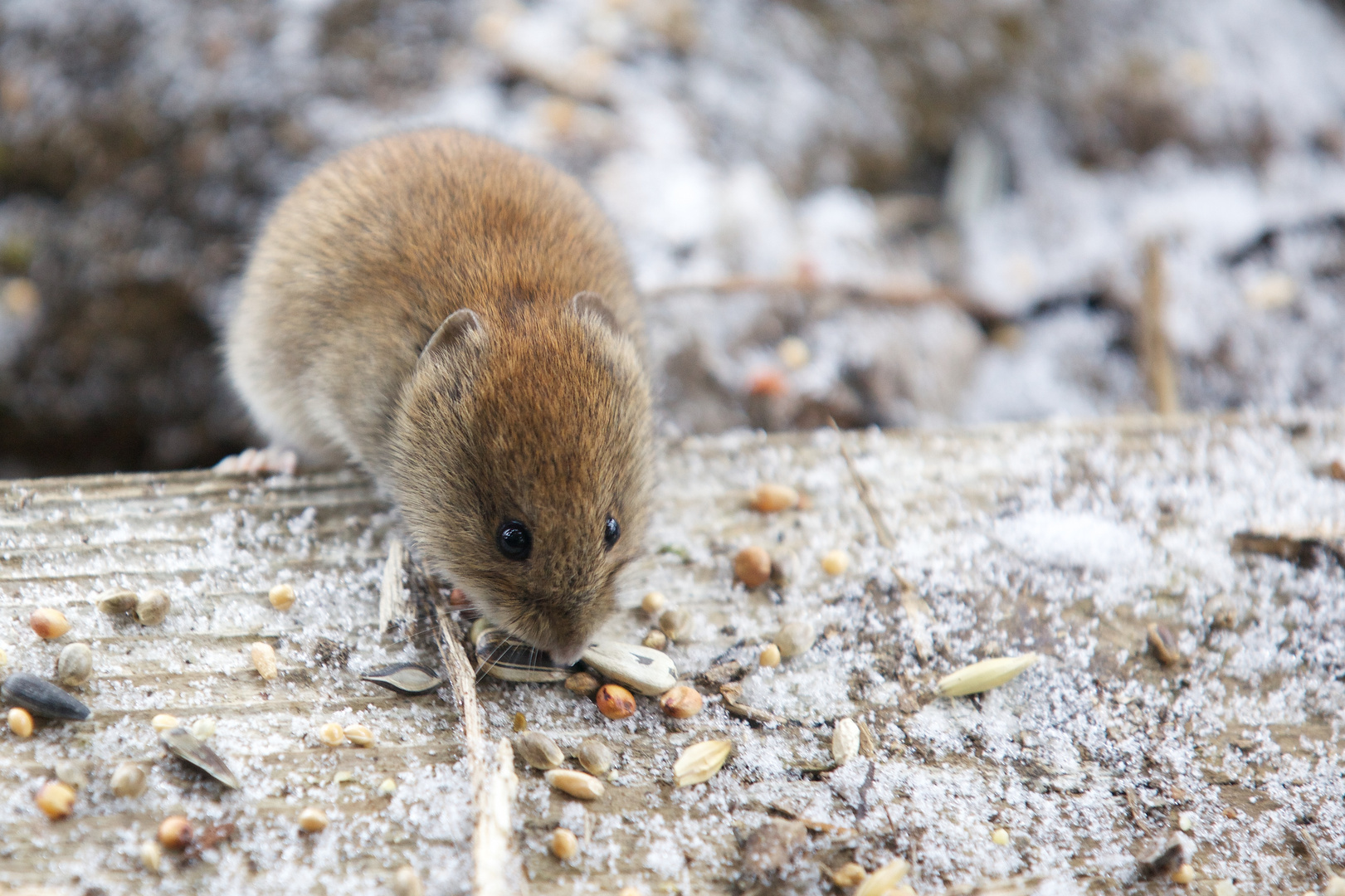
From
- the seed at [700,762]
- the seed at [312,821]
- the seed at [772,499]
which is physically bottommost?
the seed at [312,821]

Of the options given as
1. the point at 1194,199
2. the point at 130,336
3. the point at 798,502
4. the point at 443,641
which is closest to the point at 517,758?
the point at 443,641

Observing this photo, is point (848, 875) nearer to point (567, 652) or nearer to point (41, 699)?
point (567, 652)

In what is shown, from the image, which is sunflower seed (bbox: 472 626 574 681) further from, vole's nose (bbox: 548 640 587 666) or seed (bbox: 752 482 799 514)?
seed (bbox: 752 482 799 514)

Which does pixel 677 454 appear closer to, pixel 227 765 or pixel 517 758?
pixel 517 758

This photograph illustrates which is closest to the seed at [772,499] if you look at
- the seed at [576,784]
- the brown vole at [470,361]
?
the brown vole at [470,361]

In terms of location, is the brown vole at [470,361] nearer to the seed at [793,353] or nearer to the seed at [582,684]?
the seed at [582,684]

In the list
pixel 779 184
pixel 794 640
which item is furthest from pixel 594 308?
pixel 779 184
